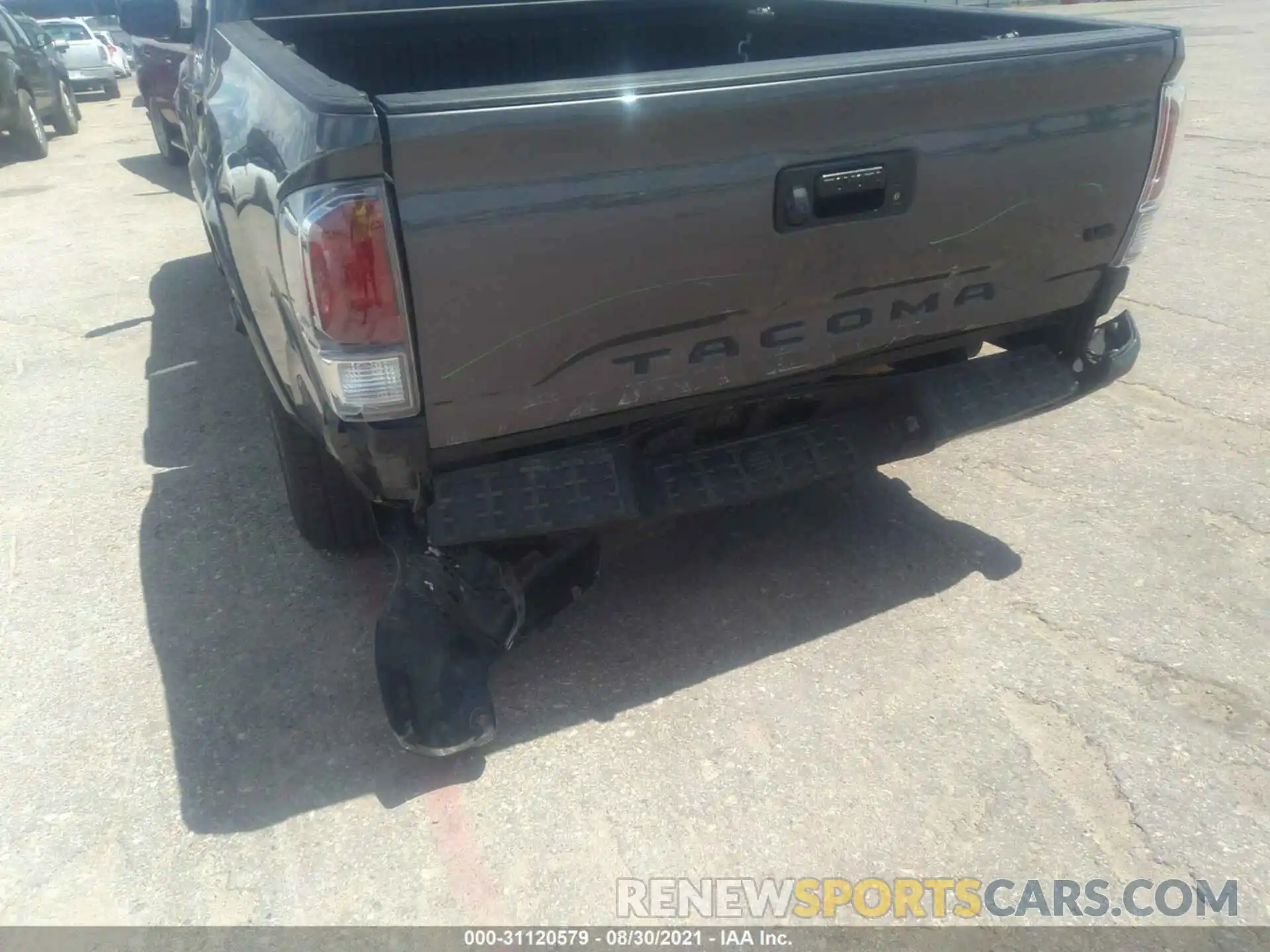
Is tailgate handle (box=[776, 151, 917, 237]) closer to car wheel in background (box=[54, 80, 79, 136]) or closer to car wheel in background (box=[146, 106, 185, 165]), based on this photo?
car wheel in background (box=[146, 106, 185, 165])

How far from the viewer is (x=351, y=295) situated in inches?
80.7

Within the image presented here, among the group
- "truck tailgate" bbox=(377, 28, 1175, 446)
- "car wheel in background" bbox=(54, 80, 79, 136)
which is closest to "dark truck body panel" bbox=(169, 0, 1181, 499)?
"truck tailgate" bbox=(377, 28, 1175, 446)

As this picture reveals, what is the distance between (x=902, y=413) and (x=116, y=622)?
95.3 inches

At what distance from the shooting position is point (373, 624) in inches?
121

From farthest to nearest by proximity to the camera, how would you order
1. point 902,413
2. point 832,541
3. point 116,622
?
point 832,541, point 116,622, point 902,413

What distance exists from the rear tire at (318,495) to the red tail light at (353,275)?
3.26 ft

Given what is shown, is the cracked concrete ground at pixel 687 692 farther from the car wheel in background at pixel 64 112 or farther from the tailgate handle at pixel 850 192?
the car wheel in background at pixel 64 112

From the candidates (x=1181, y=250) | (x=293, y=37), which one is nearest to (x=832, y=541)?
(x=293, y=37)

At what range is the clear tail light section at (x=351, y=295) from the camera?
200cm

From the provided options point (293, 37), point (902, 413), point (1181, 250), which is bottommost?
point (1181, 250)

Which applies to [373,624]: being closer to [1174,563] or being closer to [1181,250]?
[1174,563]

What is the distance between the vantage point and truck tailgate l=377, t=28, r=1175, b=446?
2.08 metres

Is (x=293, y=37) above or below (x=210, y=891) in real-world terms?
above
